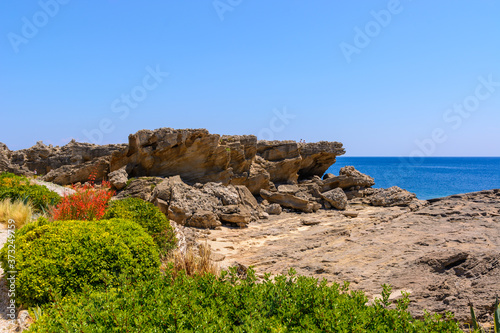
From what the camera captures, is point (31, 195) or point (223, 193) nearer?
point (31, 195)

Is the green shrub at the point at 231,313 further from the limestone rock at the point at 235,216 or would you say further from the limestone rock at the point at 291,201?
the limestone rock at the point at 291,201

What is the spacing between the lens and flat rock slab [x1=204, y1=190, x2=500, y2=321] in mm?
6230

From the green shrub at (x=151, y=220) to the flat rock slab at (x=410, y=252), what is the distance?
1.72 m

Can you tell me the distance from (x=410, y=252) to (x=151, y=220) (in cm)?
667

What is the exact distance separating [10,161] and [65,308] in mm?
18908

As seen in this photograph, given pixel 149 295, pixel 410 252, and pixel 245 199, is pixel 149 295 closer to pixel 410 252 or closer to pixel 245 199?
pixel 410 252

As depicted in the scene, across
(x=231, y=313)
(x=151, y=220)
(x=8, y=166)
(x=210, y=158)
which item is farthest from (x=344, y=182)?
(x=231, y=313)

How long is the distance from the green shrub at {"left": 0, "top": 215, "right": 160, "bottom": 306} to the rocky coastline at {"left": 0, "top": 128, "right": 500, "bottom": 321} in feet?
12.7

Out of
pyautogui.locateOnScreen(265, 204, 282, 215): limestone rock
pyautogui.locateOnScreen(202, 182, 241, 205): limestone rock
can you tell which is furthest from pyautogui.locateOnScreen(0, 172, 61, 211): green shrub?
pyautogui.locateOnScreen(265, 204, 282, 215): limestone rock

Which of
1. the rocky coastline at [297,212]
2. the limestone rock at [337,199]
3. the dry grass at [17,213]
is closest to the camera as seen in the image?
the rocky coastline at [297,212]

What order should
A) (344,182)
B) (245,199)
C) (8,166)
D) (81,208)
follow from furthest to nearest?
(344,182) < (8,166) < (245,199) < (81,208)

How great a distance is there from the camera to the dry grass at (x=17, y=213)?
8953mm

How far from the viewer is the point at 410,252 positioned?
8734mm

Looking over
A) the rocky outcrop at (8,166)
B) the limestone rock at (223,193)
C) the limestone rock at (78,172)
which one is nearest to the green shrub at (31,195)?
the limestone rock at (78,172)
